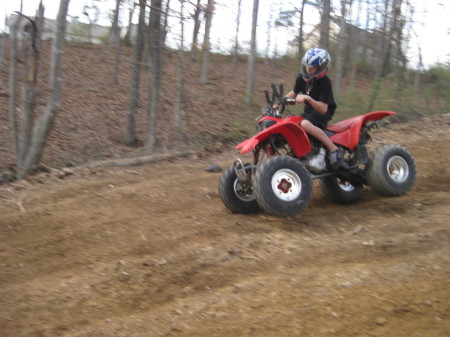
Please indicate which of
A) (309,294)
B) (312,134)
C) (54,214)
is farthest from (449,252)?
(54,214)

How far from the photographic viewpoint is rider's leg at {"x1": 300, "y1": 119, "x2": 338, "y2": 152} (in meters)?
6.28

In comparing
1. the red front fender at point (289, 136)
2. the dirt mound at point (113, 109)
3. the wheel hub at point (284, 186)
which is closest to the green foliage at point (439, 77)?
the dirt mound at point (113, 109)

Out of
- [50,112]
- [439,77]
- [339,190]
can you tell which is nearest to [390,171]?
[339,190]

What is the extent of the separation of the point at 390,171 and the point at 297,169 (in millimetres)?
1945

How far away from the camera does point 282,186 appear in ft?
19.3

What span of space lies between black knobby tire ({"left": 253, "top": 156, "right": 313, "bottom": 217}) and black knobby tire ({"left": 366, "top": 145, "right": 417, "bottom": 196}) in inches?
53.9

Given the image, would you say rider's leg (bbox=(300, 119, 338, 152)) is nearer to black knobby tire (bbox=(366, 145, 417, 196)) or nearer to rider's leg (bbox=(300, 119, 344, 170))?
rider's leg (bbox=(300, 119, 344, 170))

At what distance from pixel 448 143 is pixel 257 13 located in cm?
1141

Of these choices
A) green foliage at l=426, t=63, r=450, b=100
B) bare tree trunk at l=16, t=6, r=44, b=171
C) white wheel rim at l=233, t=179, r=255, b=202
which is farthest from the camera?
green foliage at l=426, t=63, r=450, b=100

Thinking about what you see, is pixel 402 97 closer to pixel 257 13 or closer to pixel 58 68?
pixel 257 13

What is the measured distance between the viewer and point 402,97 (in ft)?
55.5

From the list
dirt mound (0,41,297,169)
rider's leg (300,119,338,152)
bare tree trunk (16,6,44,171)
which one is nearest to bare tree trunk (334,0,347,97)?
dirt mound (0,41,297,169)

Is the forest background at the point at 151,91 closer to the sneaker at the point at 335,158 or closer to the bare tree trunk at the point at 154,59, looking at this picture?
the bare tree trunk at the point at 154,59

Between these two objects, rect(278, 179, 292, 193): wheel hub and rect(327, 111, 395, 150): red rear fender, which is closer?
rect(278, 179, 292, 193): wheel hub
